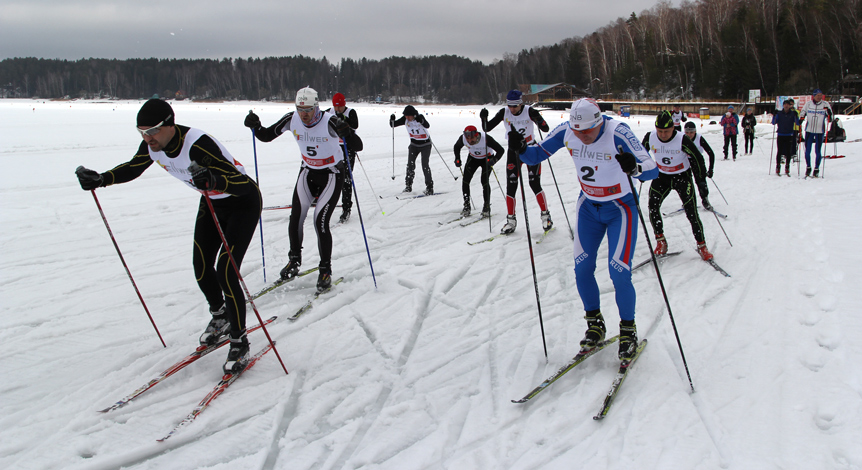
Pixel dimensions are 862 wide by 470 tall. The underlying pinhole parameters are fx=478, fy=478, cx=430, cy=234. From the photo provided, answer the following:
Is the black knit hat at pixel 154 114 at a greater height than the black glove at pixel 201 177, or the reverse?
the black knit hat at pixel 154 114

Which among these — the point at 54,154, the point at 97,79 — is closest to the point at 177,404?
the point at 54,154

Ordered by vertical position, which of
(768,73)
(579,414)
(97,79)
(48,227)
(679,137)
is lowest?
(579,414)

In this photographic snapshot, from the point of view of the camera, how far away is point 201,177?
3068 millimetres

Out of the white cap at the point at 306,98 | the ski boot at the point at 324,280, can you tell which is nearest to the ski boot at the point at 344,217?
the ski boot at the point at 324,280

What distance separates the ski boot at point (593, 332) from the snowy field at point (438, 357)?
0.14m

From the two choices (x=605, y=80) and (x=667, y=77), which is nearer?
(x=667, y=77)

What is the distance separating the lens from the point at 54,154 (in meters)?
14.6

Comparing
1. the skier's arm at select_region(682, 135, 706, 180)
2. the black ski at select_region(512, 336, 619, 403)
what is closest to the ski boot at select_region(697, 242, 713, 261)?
the skier's arm at select_region(682, 135, 706, 180)

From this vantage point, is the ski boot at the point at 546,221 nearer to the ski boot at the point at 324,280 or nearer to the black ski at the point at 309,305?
the black ski at the point at 309,305

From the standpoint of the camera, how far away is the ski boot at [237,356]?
350 centimetres

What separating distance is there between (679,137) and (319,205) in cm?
439

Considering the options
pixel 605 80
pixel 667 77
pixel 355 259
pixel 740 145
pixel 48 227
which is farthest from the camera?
pixel 605 80

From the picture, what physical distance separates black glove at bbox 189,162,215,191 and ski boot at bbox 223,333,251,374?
1193 mm

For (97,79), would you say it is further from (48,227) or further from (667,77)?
(48,227)
